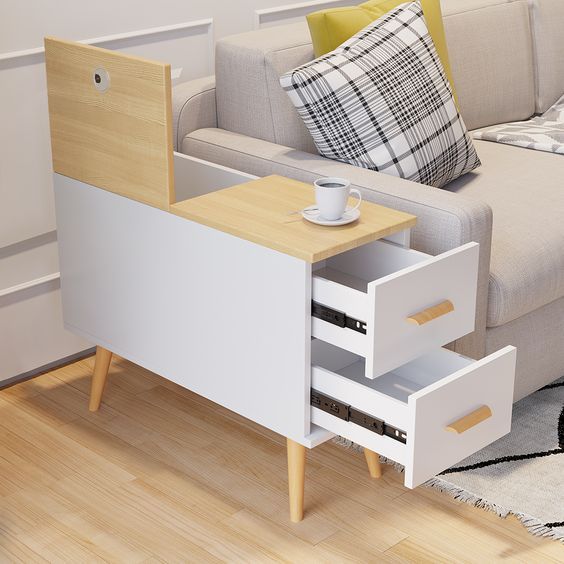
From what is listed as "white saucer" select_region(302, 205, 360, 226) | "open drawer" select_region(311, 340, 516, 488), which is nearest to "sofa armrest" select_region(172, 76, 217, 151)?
"white saucer" select_region(302, 205, 360, 226)

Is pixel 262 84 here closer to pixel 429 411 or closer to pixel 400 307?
pixel 400 307

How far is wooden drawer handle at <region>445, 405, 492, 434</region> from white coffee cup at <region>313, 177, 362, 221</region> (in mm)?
401

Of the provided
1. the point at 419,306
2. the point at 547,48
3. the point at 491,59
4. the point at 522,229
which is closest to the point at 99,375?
the point at 419,306

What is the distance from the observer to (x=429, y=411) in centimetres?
165

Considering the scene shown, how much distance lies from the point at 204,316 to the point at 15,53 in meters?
0.77

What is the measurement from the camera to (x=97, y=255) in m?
2.12

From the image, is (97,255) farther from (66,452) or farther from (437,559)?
(437,559)

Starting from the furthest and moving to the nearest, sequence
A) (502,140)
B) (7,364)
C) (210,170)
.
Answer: (502,140) < (7,364) < (210,170)

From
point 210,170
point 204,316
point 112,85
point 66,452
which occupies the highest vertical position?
point 112,85

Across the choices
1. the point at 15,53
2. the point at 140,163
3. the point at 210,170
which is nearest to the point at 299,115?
the point at 210,170

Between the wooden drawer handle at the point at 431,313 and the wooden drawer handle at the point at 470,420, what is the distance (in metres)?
0.17

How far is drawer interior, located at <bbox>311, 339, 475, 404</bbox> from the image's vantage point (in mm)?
1846

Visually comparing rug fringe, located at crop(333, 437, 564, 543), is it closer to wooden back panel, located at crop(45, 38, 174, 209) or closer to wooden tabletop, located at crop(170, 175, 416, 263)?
wooden tabletop, located at crop(170, 175, 416, 263)

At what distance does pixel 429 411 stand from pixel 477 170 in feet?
3.14
